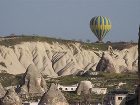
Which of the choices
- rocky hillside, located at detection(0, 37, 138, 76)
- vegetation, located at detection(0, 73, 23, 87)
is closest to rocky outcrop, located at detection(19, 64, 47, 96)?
vegetation, located at detection(0, 73, 23, 87)

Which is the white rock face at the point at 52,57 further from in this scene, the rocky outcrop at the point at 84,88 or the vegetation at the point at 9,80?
the rocky outcrop at the point at 84,88

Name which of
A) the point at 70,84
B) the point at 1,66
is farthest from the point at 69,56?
the point at 70,84

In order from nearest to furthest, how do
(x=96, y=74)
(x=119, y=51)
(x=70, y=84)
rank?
1. (x=70, y=84)
2. (x=96, y=74)
3. (x=119, y=51)

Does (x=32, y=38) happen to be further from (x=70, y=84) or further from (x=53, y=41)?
(x=70, y=84)

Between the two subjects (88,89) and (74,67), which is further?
(74,67)

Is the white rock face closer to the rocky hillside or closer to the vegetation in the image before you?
the rocky hillside

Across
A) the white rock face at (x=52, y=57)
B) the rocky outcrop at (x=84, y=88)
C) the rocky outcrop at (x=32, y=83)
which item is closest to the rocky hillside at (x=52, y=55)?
the white rock face at (x=52, y=57)

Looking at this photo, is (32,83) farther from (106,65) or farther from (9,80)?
(106,65)
